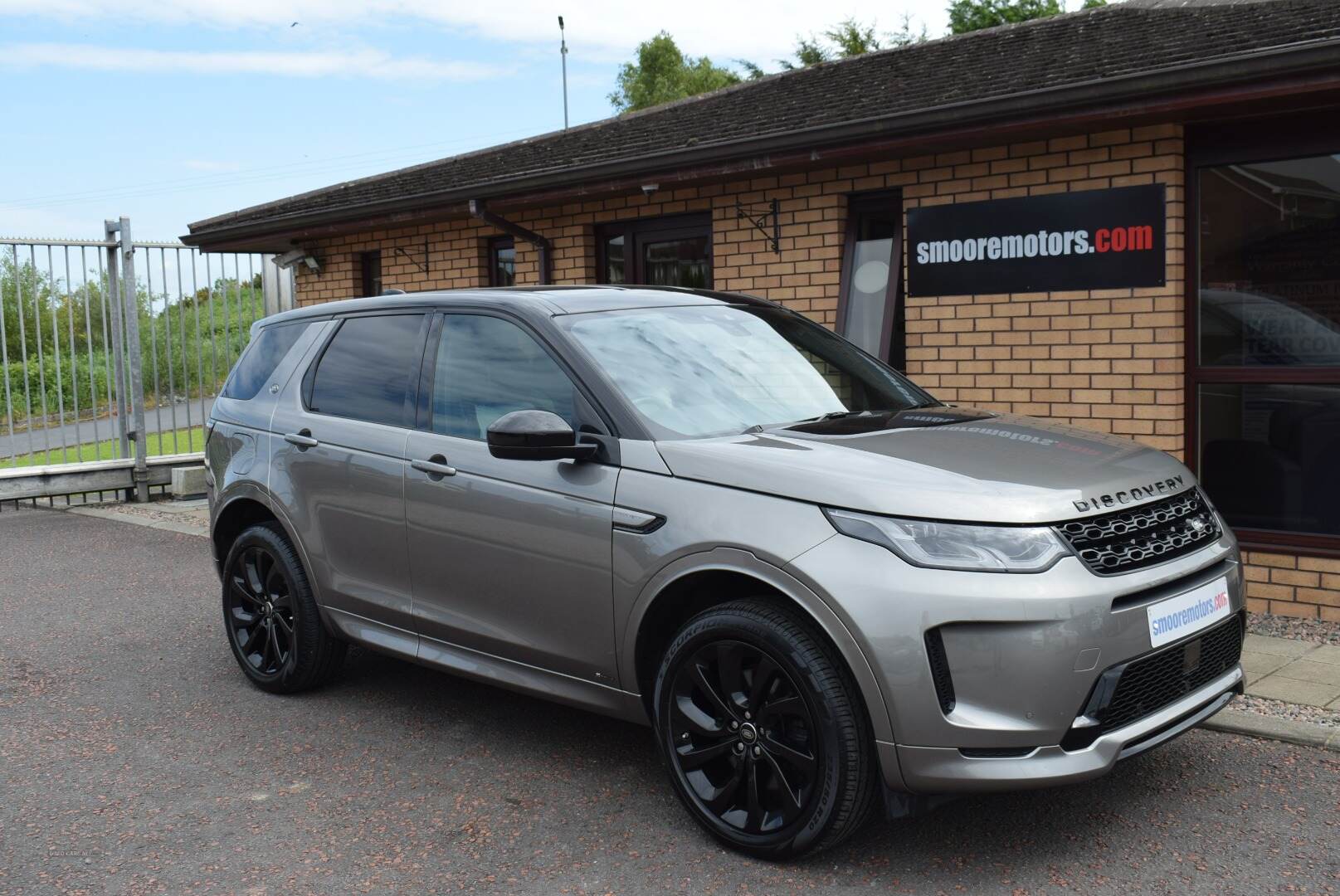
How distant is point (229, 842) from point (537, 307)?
6.86ft

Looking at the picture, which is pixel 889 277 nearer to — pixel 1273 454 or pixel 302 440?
pixel 1273 454

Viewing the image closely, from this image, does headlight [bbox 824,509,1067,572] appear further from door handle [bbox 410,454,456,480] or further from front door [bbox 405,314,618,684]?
door handle [bbox 410,454,456,480]

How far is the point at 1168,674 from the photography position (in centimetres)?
362

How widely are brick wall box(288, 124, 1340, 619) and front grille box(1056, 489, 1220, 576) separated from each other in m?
2.92

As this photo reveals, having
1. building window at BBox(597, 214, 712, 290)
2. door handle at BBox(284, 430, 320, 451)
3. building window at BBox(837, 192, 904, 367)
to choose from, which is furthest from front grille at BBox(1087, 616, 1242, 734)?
building window at BBox(597, 214, 712, 290)

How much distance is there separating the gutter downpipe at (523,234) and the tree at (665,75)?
50.0 m

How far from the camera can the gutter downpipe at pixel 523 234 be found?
9977mm

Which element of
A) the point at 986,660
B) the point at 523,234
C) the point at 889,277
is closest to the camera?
the point at 986,660

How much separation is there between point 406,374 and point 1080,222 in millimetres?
4150

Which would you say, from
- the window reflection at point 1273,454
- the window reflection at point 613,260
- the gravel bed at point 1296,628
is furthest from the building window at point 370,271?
the gravel bed at point 1296,628

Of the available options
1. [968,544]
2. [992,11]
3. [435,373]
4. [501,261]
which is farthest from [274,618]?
[992,11]

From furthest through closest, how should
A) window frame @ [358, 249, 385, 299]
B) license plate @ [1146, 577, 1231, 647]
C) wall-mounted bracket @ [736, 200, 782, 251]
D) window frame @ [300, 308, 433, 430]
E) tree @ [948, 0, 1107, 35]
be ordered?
tree @ [948, 0, 1107, 35] < window frame @ [358, 249, 385, 299] < wall-mounted bracket @ [736, 200, 782, 251] < window frame @ [300, 308, 433, 430] < license plate @ [1146, 577, 1231, 647]

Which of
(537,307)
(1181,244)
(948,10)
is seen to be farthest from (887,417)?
(948,10)

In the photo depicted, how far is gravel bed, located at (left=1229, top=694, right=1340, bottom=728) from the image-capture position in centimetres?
475
